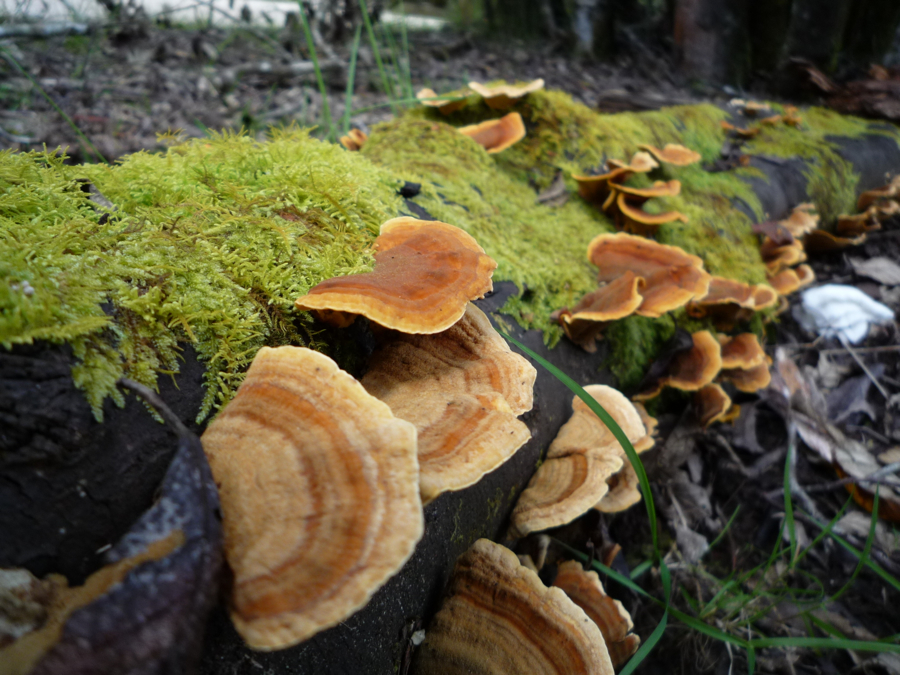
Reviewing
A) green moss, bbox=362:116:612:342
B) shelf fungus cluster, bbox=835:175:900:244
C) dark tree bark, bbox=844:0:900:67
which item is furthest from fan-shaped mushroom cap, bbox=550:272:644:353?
dark tree bark, bbox=844:0:900:67

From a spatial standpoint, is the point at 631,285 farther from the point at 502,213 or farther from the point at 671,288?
the point at 502,213

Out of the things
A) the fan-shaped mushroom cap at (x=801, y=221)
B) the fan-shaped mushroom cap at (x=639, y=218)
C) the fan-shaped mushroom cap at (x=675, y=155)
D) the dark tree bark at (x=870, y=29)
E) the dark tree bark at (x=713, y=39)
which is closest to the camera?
the fan-shaped mushroom cap at (x=639, y=218)

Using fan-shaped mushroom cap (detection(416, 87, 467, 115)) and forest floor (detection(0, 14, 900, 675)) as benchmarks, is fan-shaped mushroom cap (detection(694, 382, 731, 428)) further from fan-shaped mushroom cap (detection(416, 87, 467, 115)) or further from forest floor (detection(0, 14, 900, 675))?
fan-shaped mushroom cap (detection(416, 87, 467, 115))

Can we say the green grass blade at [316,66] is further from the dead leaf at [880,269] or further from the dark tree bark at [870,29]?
the dark tree bark at [870,29]

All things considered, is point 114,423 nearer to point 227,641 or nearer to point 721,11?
point 227,641

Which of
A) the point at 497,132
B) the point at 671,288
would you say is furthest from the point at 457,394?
the point at 497,132

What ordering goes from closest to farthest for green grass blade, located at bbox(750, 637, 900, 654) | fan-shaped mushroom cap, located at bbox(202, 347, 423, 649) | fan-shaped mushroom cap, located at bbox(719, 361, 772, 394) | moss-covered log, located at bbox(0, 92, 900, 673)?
fan-shaped mushroom cap, located at bbox(202, 347, 423, 649)
moss-covered log, located at bbox(0, 92, 900, 673)
green grass blade, located at bbox(750, 637, 900, 654)
fan-shaped mushroom cap, located at bbox(719, 361, 772, 394)

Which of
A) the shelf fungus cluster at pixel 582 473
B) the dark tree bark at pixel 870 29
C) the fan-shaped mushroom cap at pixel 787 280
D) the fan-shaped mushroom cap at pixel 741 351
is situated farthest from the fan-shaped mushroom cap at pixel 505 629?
the dark tree bark at pixel 870 29
